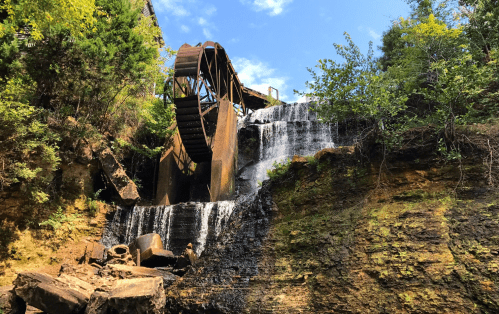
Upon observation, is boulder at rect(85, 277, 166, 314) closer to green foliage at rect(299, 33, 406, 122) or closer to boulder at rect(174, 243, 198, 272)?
boulder at rect(174, 243, 198, 272)

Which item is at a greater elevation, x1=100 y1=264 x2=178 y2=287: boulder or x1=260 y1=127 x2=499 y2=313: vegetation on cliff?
x1=260 y1=127 x2=499 y2=313: vegetation on cliff

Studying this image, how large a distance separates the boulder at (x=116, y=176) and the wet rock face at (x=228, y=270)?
218 inches

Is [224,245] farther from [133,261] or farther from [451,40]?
[451,40]

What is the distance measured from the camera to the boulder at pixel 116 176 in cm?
1152

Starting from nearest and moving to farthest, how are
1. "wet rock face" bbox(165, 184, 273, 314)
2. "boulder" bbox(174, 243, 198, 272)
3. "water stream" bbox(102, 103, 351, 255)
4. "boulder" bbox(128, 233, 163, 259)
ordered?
"wet rock face" bbox(165, 184, 273, 314), "boulder" bbox(174, 243, 198, 272), "boulder" bbox(128, 233, 163, 259), "water stream" bbox(102, 103, 351, 255)

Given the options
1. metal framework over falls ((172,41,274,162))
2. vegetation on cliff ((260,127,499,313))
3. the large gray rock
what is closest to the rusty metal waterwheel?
metal framework over falls ((172,41,274,162))

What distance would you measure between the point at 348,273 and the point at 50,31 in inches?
416

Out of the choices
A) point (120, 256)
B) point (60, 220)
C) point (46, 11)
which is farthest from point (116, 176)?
point (46, 11)

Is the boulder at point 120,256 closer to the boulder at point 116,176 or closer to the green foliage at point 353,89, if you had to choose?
the boulder at point 116,176

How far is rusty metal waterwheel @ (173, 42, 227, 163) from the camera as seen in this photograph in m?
13.6

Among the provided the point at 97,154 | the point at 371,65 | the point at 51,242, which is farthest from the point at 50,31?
the point at 371,65

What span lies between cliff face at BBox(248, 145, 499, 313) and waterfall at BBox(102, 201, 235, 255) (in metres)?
3.82

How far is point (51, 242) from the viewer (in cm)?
1014

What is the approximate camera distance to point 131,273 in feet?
25.0
